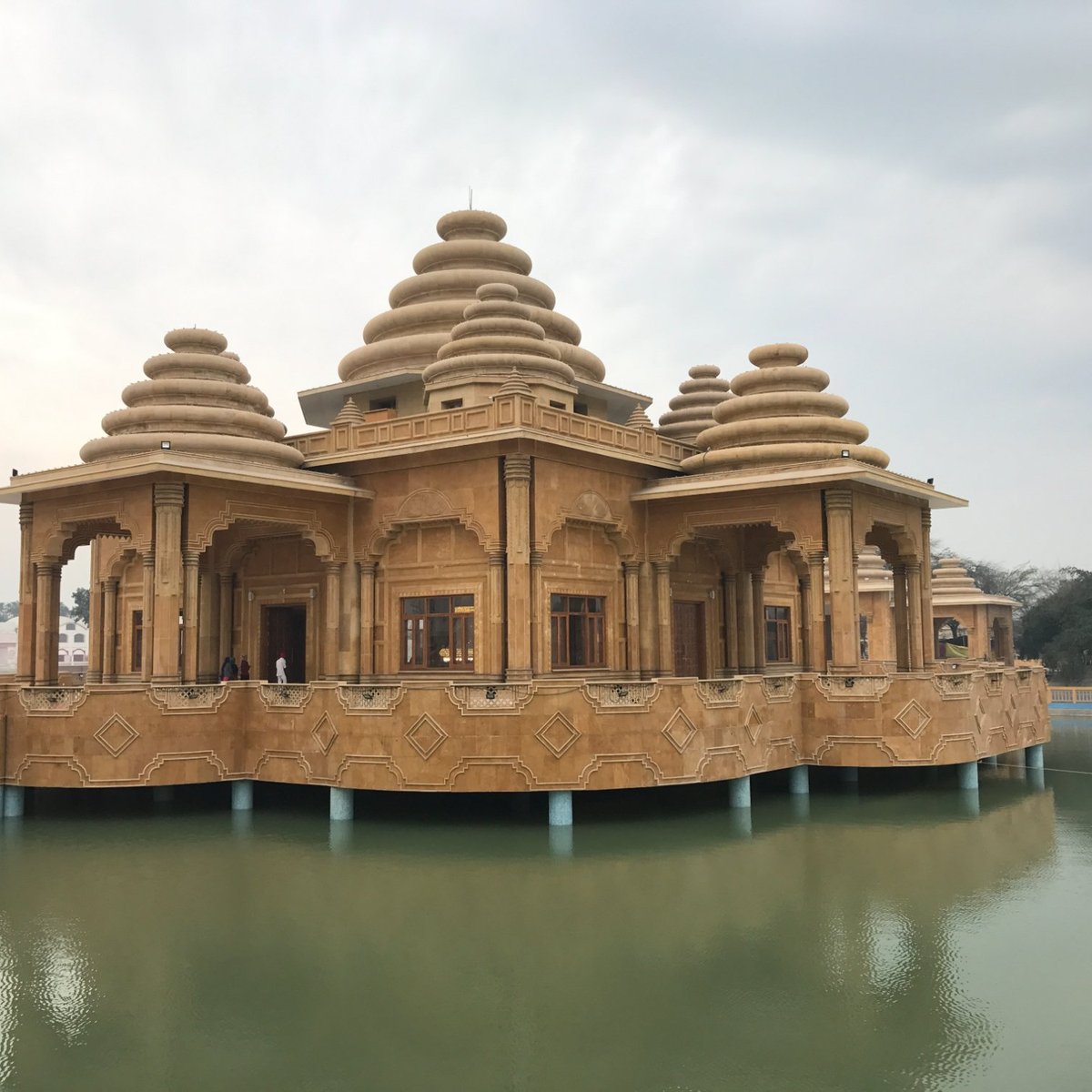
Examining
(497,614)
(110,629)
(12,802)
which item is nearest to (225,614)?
(110,629)

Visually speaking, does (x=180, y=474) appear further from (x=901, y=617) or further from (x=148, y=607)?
(x=901, y=617)

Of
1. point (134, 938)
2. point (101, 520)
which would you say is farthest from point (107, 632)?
point (134, 938)

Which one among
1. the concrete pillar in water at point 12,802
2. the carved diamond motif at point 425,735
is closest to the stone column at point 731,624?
the carved diamond motif at point 425,735

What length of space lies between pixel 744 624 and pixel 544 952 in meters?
15.2

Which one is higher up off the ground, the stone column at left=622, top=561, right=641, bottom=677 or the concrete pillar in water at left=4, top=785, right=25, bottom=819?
the stone column at left=622, top=561, right=641, bottom=677

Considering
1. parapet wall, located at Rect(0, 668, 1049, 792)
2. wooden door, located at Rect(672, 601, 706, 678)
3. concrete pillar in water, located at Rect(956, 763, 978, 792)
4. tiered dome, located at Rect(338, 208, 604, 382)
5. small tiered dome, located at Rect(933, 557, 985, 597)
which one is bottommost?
concrete pillar in water, located at Rect(956, 763, 978, 792)

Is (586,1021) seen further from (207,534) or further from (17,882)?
(207,534)

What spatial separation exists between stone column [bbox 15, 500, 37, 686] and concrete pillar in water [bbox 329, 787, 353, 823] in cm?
733

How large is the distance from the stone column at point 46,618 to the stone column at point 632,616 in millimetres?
10642

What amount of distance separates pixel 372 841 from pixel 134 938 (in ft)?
15.7

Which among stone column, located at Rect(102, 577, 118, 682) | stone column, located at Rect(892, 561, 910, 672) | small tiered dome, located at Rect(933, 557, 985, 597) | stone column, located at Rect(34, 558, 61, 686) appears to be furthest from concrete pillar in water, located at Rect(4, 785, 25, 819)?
small tiered dome, located at Rect(933, 557, 985, 597)

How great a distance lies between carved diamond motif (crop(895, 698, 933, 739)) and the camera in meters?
18.2

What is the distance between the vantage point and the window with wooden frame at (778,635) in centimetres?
2784

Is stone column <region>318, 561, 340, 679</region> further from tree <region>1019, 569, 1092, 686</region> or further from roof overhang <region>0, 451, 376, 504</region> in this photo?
tree <region>1019, 569, 1092, 686</region>
